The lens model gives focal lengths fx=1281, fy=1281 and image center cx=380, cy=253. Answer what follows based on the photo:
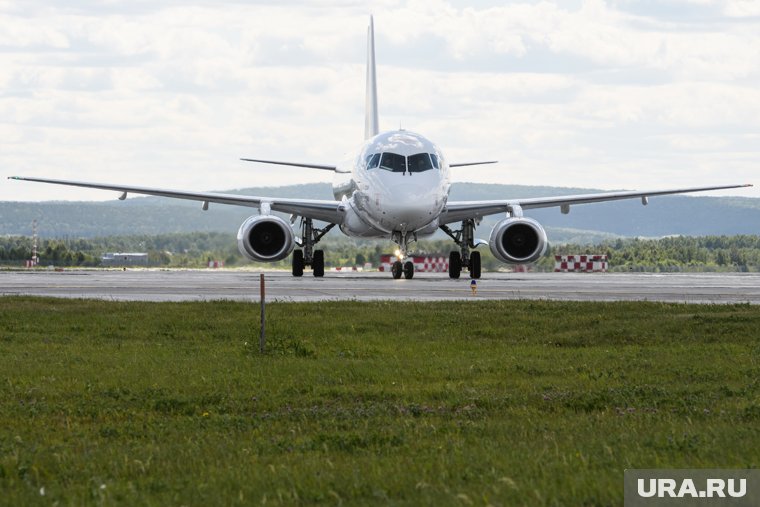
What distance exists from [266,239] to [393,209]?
5.29 m

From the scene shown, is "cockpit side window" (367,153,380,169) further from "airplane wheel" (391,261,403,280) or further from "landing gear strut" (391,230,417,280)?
"airplane wheel" (391,261,403,280)

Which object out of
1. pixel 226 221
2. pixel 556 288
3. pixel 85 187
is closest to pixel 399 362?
pixel 556 288

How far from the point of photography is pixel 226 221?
2130 inches

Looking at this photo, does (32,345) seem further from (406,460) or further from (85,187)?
(85,187)

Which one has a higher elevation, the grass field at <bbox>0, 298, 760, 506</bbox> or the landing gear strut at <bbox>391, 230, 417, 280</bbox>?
the landing gear strut at <bbox>391, 230, 417, 280</bbox>

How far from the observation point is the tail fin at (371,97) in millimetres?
61969

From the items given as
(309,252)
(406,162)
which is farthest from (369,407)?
(309,252)

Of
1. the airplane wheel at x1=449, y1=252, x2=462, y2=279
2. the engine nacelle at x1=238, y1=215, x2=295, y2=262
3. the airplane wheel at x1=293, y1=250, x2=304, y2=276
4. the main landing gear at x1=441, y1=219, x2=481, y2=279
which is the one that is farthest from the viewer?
the airplane wheel at x1=293, y1=250, x2=304, y2=276

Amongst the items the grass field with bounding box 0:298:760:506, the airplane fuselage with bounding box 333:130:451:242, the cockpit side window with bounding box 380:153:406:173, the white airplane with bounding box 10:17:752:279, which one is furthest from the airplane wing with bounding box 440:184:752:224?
the grass field with bounding box 0:298:760:506

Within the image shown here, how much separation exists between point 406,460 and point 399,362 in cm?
748

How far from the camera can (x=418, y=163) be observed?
4191cm

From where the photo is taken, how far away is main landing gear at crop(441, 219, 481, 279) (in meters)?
46.2

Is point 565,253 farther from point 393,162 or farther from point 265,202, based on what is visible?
point 393,162

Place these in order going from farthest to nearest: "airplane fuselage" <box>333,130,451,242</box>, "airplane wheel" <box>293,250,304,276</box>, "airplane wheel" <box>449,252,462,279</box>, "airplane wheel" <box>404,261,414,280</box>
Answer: "airplane wheel" <box>293,250,304,276</box>
"airplane wheel" <box>449,252,462,279</box>
"airplane wheel" <box>404,261,414,280</box>
"airplane fuselage" <box>333,130,451,242</box>
